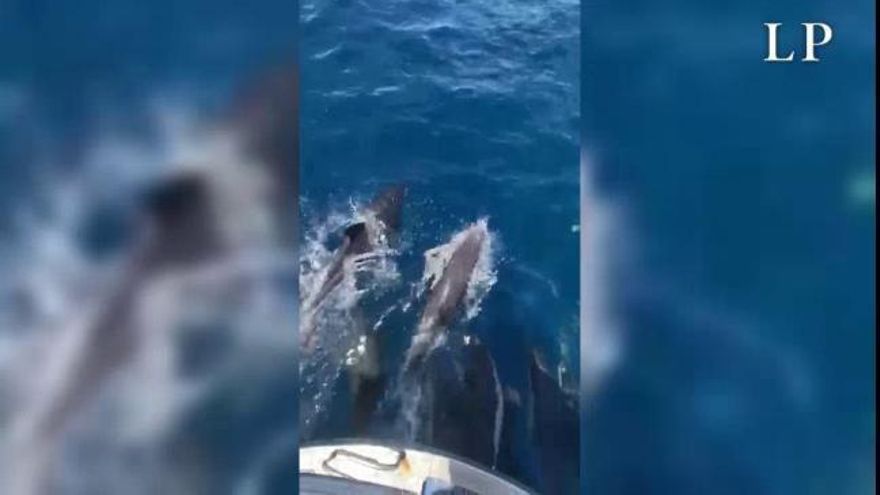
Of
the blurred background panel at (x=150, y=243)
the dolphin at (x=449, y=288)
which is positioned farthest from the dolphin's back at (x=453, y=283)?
the blurred background panel at (x=150, y=243)

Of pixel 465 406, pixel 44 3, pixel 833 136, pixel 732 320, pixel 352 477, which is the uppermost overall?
pixel 44 3

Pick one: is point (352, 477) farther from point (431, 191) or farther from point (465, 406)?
point (431, 191)

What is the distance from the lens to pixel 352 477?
98.2 inches

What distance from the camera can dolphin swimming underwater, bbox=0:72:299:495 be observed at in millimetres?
2469

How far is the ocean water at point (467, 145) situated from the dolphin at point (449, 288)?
23mm

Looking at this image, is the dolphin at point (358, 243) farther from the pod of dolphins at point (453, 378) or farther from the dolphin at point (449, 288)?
the dolphin at point (449, 288)

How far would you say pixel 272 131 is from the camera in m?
2.47

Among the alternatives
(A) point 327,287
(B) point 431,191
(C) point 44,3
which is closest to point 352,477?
(A) point 327,287

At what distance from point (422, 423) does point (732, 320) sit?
0.71 metres

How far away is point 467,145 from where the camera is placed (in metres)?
2.46

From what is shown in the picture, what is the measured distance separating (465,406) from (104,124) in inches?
39.3

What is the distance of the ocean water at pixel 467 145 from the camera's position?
2.46 meters

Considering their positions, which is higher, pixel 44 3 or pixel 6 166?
pixel 44 3

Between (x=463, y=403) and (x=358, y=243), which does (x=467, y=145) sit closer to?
(x=358, y=243)
